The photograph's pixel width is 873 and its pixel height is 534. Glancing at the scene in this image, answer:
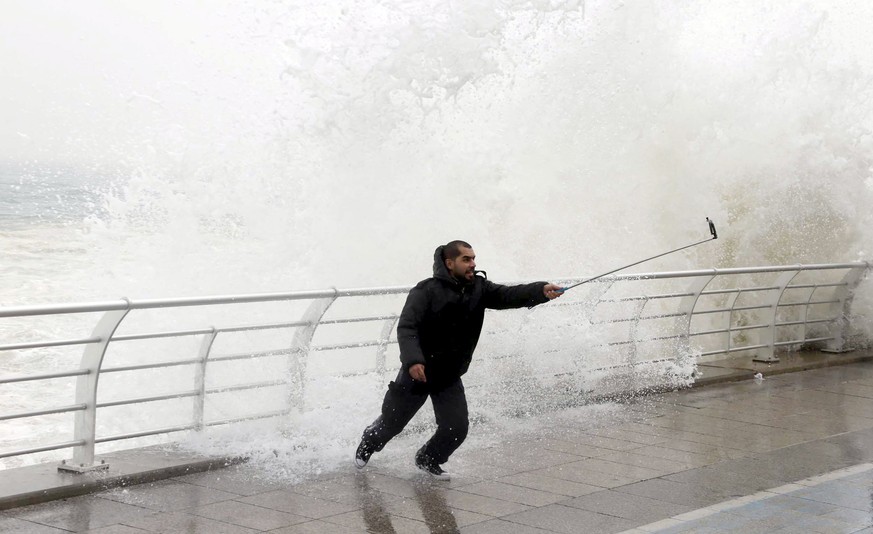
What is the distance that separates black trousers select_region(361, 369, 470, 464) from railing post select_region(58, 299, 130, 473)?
1799 mm

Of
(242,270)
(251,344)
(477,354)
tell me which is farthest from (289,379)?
(242,270)

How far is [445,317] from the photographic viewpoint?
22.9 feet

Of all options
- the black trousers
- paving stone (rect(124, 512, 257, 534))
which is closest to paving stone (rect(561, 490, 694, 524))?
the black trousers

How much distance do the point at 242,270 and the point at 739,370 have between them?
6982 mm

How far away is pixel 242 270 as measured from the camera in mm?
15305

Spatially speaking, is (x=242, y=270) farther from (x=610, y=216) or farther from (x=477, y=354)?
(x=610, y=216)

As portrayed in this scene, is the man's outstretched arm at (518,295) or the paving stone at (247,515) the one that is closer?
the paving stone at (247,515)

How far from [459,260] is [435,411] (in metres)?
1.02

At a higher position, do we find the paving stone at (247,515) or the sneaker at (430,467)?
the sneaker at (430,467)

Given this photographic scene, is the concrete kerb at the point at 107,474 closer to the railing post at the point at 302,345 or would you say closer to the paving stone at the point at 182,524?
the paving stone at the point at 182,524

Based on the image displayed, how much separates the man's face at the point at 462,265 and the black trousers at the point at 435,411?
28.5 inches

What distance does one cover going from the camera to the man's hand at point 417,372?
6.65 metres

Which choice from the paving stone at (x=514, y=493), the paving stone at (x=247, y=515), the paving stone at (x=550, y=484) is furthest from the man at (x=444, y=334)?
the paving stone at (x=247, y=515)

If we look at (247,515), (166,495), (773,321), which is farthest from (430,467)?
(773,321)
